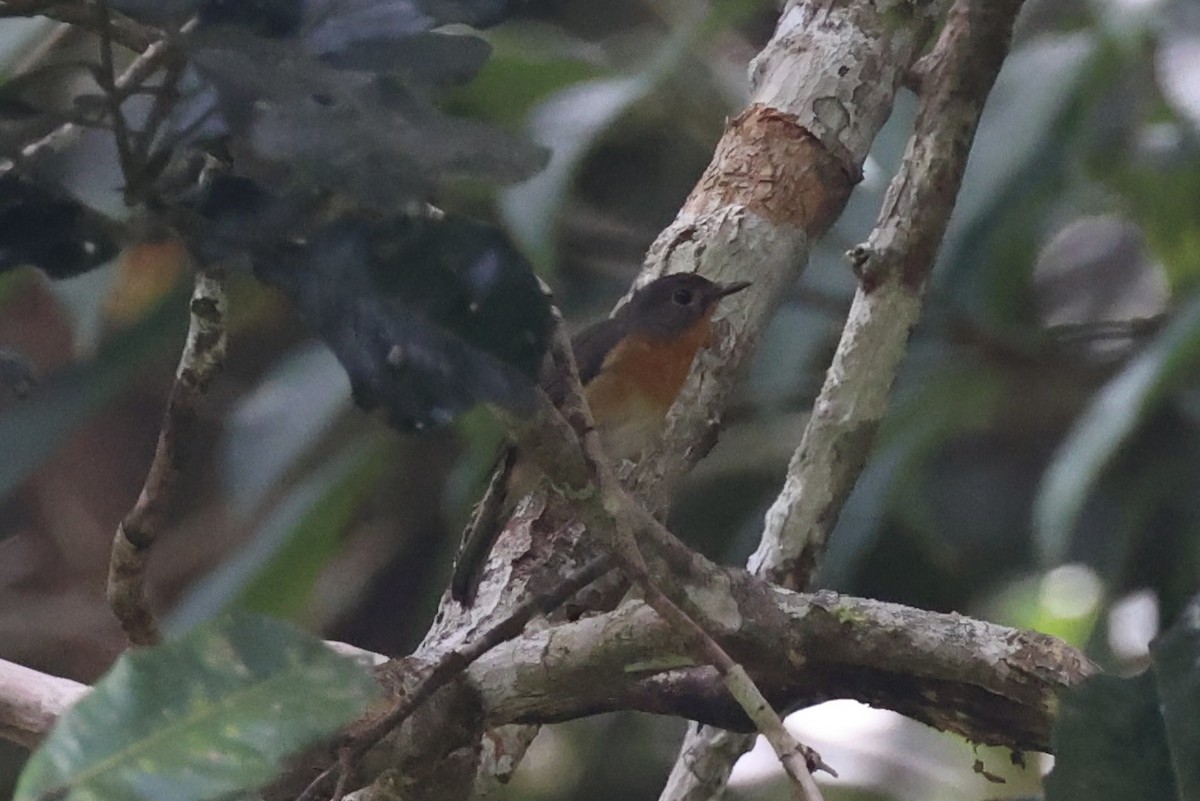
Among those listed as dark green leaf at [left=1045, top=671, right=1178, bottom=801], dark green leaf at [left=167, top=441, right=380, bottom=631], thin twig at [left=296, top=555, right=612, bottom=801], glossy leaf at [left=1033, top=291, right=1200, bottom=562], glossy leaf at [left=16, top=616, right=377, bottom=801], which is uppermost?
glossy leaf at [left=1033, top=291, right=1200, bottom=562]

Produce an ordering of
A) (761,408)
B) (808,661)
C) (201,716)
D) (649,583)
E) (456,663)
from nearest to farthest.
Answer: (201,716) → (649,583) → (456,663) → (808,661) → (761,408)

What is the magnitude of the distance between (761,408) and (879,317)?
174 centimetres

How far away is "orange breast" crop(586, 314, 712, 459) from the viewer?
7.40 ft

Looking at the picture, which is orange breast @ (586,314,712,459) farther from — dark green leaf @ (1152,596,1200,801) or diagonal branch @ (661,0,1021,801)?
dark green leaf @ (1152,596,1200,801)

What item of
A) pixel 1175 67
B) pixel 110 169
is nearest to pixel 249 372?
pixel 1175 67

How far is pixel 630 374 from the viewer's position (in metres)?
2.55

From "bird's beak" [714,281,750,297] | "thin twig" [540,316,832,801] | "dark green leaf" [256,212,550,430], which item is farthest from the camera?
"bird's beak" [714,281,750,297]

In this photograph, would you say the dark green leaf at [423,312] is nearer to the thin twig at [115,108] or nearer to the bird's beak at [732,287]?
the thin twig at [115,108]

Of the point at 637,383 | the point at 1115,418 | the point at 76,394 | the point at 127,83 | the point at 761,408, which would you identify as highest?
the point at 761,408

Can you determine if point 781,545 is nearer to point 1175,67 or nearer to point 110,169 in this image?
point 110,169

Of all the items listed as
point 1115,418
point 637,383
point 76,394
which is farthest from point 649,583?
point 76,394

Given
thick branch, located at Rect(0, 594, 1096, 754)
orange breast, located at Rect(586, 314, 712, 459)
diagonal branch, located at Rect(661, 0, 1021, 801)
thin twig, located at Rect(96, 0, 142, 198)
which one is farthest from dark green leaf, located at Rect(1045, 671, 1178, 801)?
orange breast, located at Rect(586, 314, 712, 459)

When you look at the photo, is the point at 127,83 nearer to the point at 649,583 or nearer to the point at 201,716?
the point at 201,716

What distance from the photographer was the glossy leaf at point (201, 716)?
0.68 m
